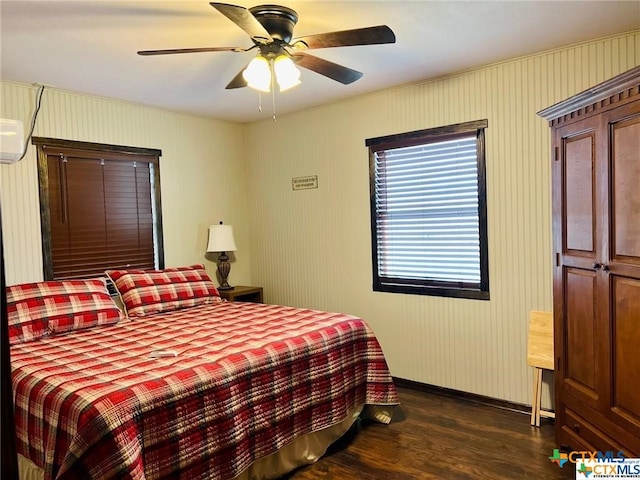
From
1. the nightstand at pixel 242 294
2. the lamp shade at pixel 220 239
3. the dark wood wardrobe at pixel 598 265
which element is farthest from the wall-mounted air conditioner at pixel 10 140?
the dark wood wardrobe at pixel 598 265

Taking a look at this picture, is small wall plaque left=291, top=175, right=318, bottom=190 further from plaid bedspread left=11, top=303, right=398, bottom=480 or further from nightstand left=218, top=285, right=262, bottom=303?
plaid bedspread left=11, top=303, right=398, bottom=480

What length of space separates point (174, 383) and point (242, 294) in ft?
7.56

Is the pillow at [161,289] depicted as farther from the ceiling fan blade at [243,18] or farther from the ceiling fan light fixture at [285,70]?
the ceiling fan blade at [243,18]

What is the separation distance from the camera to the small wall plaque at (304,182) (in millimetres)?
4242

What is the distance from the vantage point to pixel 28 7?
2.15m

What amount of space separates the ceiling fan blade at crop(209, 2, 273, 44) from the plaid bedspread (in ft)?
5.00

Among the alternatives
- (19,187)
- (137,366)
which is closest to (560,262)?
(137,366)

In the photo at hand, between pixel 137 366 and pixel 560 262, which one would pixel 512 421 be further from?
pixel 137 366

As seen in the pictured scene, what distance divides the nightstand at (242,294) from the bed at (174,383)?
664 mm

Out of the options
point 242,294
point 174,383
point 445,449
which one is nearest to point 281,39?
point 174,383

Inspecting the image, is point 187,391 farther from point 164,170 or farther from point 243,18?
point 164,170

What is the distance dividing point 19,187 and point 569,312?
3.56 meters

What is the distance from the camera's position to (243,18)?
1.92 m

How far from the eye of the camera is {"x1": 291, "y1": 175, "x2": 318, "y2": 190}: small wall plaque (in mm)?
4242
